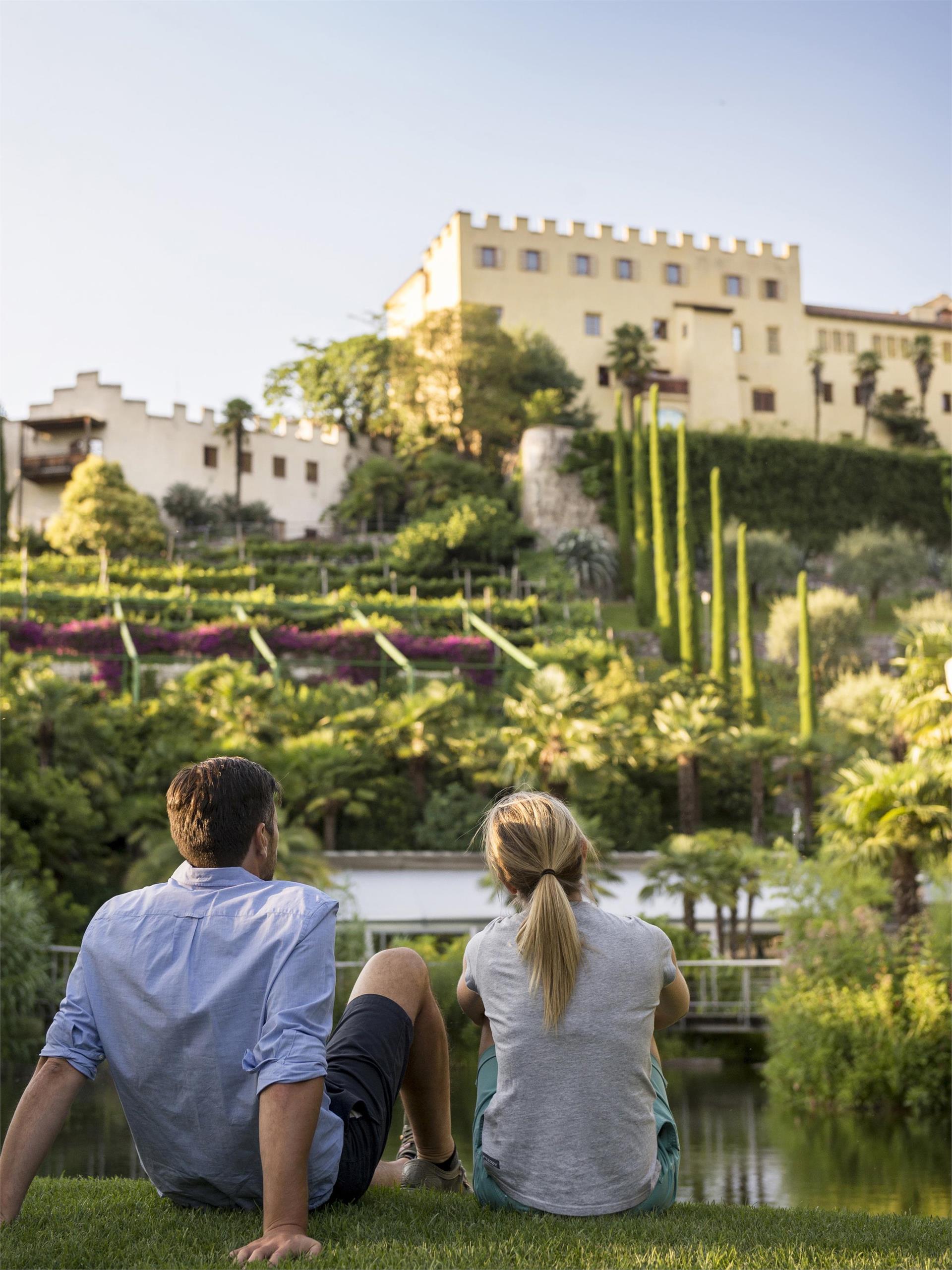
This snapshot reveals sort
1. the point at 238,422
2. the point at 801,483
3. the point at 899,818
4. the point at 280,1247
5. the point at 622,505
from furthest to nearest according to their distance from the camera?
the point at 238,422
the point at 801,483
the point at 622,505
the point at 899,818
the point at 280,1247

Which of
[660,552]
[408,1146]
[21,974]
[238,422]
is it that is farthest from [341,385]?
[408,1146]

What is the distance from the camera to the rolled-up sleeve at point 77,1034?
2.70 metres

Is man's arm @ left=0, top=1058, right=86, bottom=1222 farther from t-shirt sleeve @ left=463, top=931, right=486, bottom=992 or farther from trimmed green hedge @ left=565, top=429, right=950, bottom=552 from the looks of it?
trimmed green hedge @ left=565, top=429, right=950, bottom=552

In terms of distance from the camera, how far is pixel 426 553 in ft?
138

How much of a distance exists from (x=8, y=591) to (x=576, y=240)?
33.3 meters

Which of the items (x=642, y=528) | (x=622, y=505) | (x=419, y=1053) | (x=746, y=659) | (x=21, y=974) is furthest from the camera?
(x=622, y=505)

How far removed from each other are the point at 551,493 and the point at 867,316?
23460mm

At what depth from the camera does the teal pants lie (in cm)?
307

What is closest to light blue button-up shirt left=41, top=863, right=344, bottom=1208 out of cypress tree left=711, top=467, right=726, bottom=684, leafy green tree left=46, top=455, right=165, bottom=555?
cypress tree left=711, top=467, right=726, bottom=684

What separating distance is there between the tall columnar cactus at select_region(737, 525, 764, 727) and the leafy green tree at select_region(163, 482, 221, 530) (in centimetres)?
2148

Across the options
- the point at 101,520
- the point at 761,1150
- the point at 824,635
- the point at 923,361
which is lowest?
the point at 761,1150

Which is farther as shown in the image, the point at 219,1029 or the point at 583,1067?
the point at 583,1067

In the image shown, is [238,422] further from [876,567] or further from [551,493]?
[876,567]

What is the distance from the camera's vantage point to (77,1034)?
2.72 metres
